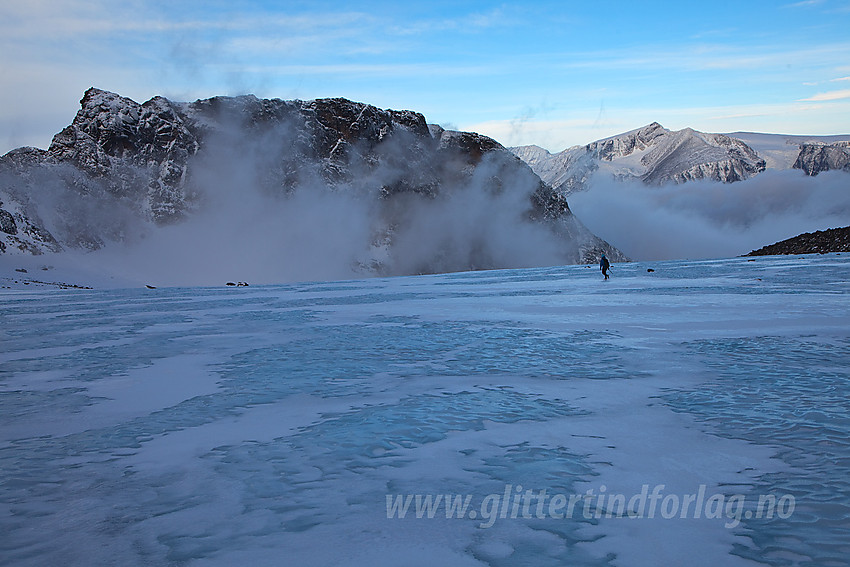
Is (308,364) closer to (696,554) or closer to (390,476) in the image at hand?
(390,476)

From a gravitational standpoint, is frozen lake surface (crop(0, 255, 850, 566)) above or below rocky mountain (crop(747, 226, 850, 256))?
below

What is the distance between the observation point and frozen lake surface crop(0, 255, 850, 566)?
13.4ft

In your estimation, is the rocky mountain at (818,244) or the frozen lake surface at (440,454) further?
the rocky mountain at (818,244)

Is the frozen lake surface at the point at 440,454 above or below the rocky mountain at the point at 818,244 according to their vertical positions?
below

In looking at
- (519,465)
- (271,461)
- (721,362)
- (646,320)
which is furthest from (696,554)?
(646,320)

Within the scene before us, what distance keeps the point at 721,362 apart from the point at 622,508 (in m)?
6.38

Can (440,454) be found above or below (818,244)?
below

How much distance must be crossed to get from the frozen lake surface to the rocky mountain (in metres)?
106

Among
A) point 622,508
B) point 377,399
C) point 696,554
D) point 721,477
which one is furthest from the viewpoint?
point 377,399

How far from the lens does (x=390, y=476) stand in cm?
543

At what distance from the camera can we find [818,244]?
107 m

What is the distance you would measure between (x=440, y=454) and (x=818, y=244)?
123401 mm

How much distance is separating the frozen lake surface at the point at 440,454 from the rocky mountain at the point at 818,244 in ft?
348

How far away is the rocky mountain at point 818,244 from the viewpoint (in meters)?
101
